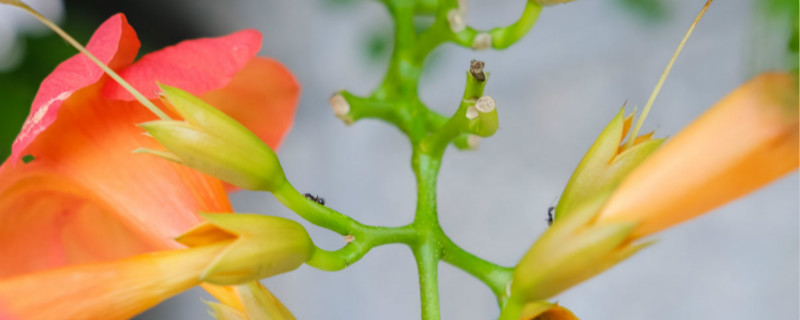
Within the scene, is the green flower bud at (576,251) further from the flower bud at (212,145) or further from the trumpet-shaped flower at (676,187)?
the flower bud at (212,145)

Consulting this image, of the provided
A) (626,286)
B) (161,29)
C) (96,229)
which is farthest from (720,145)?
(161,29)

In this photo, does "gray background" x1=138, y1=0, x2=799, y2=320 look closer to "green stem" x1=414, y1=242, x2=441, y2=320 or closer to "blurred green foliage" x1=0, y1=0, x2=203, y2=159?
"blurred green foliage" x1=0, y1=0, x2=203, y2=159

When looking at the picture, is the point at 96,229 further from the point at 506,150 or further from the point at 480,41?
the point at 506,150

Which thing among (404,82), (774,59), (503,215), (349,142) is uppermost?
(349,142)

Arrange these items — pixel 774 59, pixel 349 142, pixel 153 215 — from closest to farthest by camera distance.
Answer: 1. pixel 774 59
2. pixel 153 215
3. pixel 349 142

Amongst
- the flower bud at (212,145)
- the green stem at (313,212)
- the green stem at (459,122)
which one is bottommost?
the green stem at (313,212)

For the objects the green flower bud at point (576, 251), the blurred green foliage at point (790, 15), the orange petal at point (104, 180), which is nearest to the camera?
the blurred green foliage at point (790, 15)

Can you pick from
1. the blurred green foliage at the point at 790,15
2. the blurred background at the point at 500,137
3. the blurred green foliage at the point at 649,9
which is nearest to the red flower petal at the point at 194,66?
the blurred green foliage at the point at 790,15
